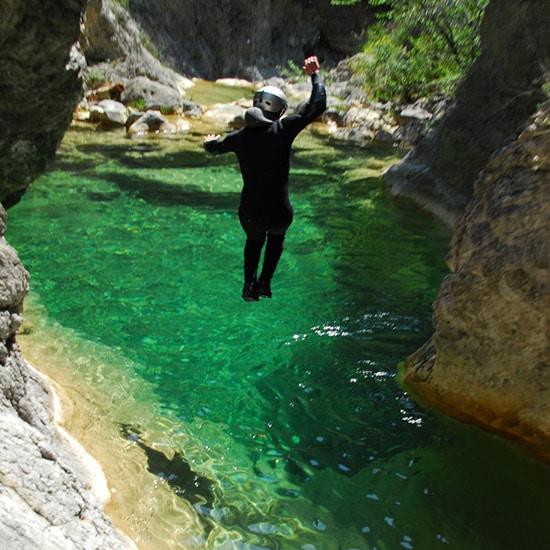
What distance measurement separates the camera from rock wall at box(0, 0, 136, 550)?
2412mm

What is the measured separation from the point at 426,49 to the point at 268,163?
997 centimetres

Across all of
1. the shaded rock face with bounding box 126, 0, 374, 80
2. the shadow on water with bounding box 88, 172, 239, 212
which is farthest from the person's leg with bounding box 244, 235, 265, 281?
the shaded rock face with bounding box 126, 0, 374, 80

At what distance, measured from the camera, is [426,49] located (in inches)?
511

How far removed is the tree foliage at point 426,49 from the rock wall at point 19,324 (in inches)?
310

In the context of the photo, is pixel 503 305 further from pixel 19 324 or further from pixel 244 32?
pixel 244 32

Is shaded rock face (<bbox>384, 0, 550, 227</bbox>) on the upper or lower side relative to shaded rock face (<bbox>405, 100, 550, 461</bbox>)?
upper

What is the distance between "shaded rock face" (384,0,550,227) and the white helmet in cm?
Result: 448

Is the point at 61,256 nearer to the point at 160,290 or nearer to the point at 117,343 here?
the point at 160,290

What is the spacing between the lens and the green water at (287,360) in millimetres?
3695

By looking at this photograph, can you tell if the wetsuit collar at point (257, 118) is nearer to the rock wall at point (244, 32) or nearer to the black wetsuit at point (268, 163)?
the black wetsuit at point (268, 163)

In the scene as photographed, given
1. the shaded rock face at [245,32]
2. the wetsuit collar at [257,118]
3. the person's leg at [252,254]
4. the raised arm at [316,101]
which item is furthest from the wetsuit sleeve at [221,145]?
the shaded rock face at [245,32]

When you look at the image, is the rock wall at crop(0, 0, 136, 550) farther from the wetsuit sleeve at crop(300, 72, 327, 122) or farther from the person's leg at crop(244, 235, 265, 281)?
the wetsuit sleeve at crop(300, 72, 327, 122)

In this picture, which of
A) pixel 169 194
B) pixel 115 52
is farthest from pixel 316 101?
pixel 115 52

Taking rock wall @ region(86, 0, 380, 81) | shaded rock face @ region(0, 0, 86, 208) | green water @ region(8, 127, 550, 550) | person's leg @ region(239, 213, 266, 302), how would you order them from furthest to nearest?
rock wall @ region(86, 0, 380, 81), shaded rock face @ region(0, 0, 86, 208), person's leg @ region(239, 213, 266, 302), green water @ region(8, 127, 550, 550)
